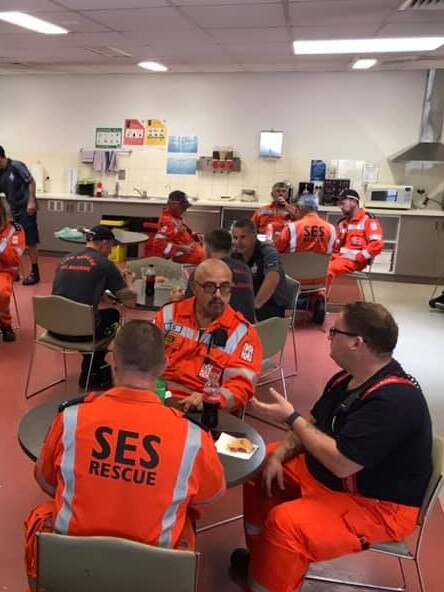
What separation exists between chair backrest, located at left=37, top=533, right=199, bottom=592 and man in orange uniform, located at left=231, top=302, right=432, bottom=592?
24.3 inches

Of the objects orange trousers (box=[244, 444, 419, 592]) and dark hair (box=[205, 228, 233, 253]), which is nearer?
orange trousers (box=[244, 444, 419, 592])

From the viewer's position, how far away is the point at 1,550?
228 cm

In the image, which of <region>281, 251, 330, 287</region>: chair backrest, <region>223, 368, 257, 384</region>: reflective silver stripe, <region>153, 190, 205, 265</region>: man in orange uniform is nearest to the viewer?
<region>223, 368, 257, 384</region>: reflective silver stripe

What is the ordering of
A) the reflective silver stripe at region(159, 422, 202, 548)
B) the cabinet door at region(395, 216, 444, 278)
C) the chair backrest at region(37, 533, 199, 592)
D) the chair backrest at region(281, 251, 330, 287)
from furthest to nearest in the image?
the cabinet door at region(395, 216, 444, 278)
the chair backrest at region(281, 251, 330, 287)
the reflective silver stripe at region(159, 422, 202, 548)
the chair backrest at region(37, 533, 199, 592)

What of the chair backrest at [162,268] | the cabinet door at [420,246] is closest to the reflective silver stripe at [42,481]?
the chair backrest at [162,268]

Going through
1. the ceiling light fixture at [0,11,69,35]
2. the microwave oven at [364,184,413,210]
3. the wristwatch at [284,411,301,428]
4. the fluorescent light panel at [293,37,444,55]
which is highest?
the fluorescent light panel at [293,37,444,55]

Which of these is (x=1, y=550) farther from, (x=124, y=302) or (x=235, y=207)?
(x=235, y=207)

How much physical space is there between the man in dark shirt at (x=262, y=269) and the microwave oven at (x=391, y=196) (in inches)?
169

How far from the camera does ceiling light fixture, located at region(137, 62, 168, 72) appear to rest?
7.35 m

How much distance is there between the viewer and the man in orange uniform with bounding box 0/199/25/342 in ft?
15.3

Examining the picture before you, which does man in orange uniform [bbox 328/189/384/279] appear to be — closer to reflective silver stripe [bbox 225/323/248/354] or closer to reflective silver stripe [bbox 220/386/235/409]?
reflective silver stripe [bbox 225/323/248/354]

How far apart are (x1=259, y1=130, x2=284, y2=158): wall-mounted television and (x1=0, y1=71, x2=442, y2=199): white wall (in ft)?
0.34

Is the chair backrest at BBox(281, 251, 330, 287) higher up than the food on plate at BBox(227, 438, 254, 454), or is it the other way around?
the chair backrest at BBox(281, 251, 330, 287)

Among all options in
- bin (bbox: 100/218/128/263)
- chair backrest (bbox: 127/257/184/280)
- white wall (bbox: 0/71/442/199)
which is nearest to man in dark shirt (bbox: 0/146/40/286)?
bin (bbox: 100/218/128/263)
